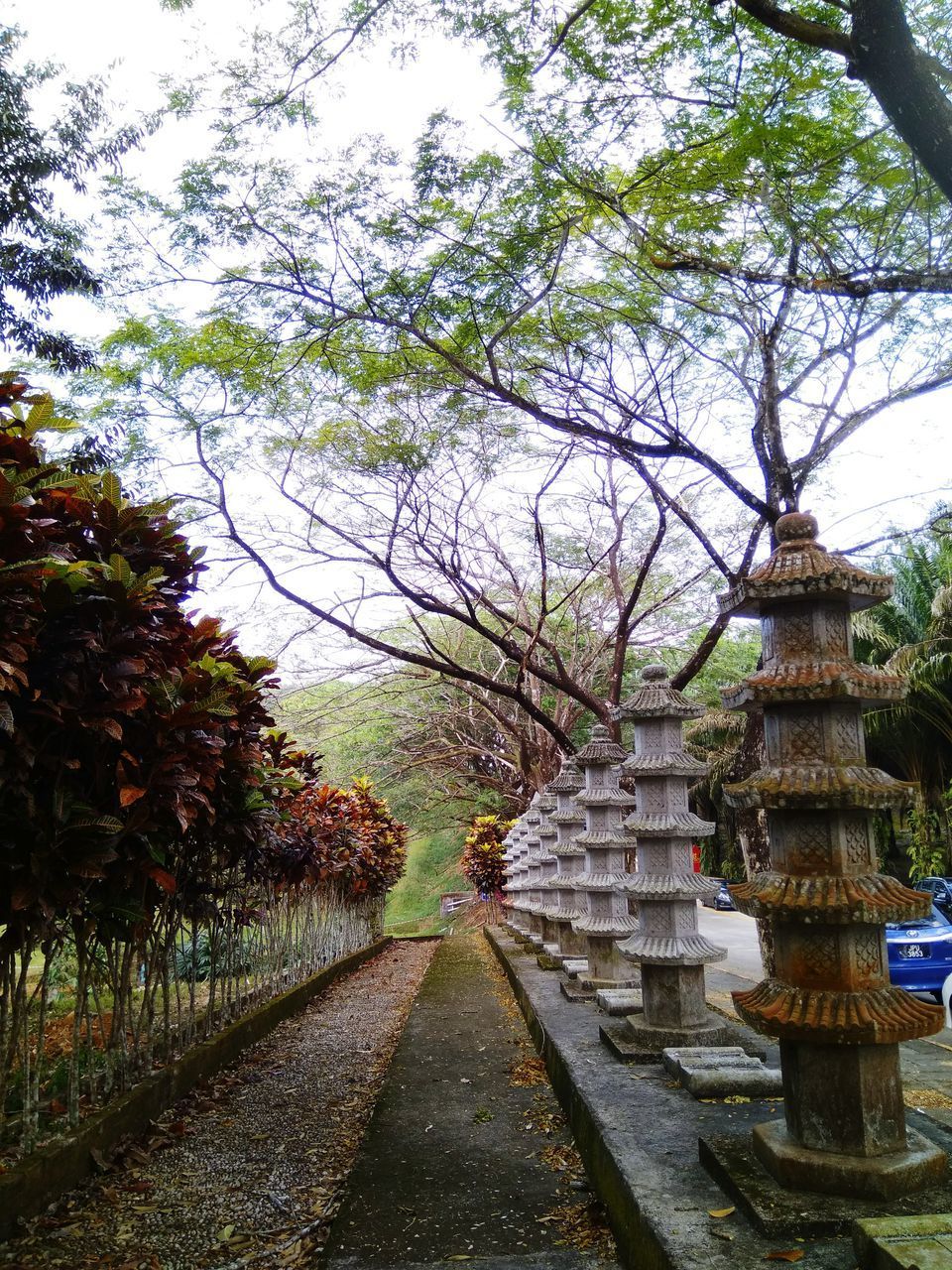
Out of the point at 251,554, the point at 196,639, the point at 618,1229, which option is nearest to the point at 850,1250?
the point at 618,1229

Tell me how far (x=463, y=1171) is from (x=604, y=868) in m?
3.18

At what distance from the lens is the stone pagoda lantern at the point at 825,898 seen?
2924mm

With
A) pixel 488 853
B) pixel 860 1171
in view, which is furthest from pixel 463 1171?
pixel 488 853

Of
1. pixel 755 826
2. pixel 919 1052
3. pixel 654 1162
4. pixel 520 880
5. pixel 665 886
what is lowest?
pixel 919 1052

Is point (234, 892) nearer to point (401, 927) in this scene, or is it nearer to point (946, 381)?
point (946, 381)

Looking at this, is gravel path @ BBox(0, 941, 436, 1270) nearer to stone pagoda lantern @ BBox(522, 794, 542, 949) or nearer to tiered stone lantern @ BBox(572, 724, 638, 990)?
tiered stone lantern @ BBox(572, 724, 638, 990)

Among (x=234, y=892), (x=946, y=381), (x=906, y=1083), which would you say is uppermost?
(x=946, y=381)

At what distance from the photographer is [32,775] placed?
3.48m

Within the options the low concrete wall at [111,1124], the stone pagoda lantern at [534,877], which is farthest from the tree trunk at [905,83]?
the stone pagoda lantern at [534,877]

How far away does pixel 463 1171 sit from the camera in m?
3.99

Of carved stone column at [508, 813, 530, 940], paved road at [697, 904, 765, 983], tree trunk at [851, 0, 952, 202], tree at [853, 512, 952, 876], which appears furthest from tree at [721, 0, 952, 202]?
tree at [853, 512, 952, 876]

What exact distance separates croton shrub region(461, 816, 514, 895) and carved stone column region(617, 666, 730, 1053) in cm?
1405

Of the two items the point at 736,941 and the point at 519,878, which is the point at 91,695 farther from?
the point at 736,941

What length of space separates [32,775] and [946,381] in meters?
7.92
